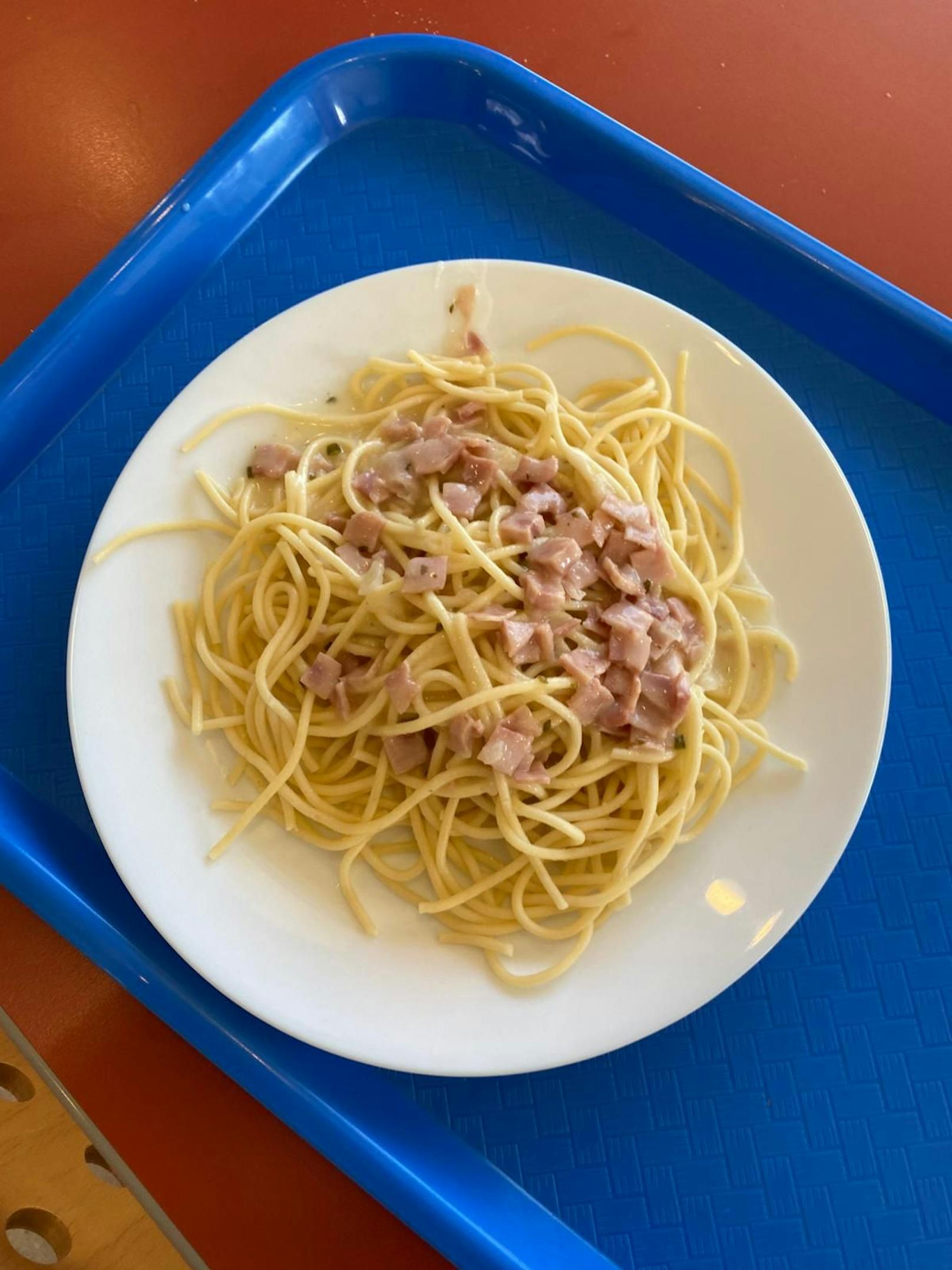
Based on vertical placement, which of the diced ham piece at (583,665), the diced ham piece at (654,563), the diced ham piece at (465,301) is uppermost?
the diced ham piece at (465,301)

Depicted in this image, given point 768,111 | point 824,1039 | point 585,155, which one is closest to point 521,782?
point 824,1039

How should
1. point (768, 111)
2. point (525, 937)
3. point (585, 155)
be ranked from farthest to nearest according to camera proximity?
point (768, 111) < point (585, 155) < point (525, 937)

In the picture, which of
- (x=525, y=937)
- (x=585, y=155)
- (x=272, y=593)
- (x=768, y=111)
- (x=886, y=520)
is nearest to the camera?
(x=525, y=937)

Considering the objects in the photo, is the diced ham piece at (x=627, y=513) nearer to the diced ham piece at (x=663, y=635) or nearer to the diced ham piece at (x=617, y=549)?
the diced ham piece at (x=617, y=549)

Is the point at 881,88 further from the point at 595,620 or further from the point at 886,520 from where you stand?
the point at 595,620

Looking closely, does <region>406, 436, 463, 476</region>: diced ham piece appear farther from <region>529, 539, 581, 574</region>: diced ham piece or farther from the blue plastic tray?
the blue plastic tray

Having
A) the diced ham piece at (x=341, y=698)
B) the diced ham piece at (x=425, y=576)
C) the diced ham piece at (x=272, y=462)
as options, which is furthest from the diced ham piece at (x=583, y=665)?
the diced ham piece at (x=272, y=462)
